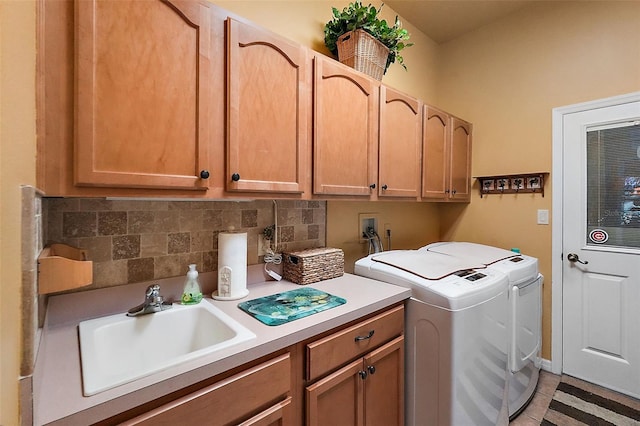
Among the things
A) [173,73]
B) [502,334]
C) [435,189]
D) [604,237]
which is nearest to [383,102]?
[435,189]

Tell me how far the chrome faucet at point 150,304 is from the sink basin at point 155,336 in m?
0.02

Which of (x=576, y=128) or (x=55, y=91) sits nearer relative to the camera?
(x=55, y=91)

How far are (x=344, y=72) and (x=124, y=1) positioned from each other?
0.94 metres

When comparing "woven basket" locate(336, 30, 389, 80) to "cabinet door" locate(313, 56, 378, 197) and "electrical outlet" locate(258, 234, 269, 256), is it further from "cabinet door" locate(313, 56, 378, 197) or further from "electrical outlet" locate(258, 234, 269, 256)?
"electrical outlet" locate(258, 234, 269, 256)

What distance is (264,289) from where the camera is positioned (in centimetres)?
143

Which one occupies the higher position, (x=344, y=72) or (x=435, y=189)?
(x=344, y=72)

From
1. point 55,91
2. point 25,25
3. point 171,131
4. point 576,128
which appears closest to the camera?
point 25,25

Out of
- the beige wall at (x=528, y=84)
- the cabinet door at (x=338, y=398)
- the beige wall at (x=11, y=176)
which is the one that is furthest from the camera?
the beige wall at (x=528, y=84)

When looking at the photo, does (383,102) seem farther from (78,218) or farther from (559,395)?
(559,395)

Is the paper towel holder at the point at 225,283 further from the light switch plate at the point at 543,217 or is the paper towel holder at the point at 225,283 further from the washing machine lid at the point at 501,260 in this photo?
the light switch plate at the point at 543,217

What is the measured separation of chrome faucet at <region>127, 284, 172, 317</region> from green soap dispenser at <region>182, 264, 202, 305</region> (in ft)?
0.32

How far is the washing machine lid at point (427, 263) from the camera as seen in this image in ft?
4.94

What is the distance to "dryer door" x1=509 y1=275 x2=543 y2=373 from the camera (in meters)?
1.69

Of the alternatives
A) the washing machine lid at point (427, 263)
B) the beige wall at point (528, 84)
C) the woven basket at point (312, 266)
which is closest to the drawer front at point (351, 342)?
the washing machine lid at point (427, 263)
